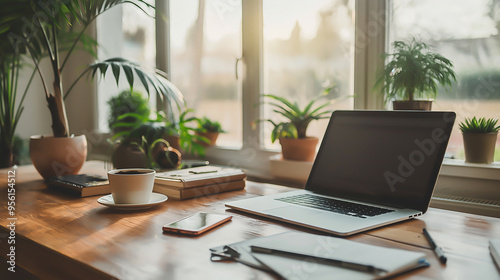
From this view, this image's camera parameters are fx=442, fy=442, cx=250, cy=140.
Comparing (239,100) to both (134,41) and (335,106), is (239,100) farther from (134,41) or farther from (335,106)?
(134,41)

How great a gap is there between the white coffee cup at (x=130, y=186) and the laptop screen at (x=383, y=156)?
0.43m

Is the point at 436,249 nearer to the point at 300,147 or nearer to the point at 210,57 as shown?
the point at 300,147

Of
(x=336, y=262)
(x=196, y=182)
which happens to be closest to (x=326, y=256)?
(x=336, y=262)

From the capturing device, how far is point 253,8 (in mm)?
1794

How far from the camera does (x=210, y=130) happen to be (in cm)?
199

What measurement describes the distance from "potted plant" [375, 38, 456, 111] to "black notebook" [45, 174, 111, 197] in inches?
33.8

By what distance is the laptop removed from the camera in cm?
92

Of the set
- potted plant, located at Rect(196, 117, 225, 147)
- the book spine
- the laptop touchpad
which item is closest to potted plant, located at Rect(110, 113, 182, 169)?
the book spine

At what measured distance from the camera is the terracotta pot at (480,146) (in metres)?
1.19

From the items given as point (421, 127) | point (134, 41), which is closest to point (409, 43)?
point (421, 127)

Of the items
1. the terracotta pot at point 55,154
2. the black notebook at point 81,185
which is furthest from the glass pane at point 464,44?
the terracotta pot at point 55,154

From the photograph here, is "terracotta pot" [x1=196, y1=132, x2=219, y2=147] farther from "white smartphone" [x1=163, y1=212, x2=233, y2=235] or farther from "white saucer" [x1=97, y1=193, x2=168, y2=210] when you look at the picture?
"white smartphone" [x1=163, y1=212, x2=233, y2=235]

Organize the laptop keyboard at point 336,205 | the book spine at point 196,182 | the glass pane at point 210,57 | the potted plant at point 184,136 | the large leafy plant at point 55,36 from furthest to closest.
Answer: the glass pane at point 210,57 < the potted plant at point 184,136 < the large leafy plant at point 55,36 < the book spine at point 196,182 < the laptop keyboard at point 336,205

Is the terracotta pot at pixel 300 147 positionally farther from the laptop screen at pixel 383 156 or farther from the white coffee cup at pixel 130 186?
the white coffee cup at pixel 130 186
